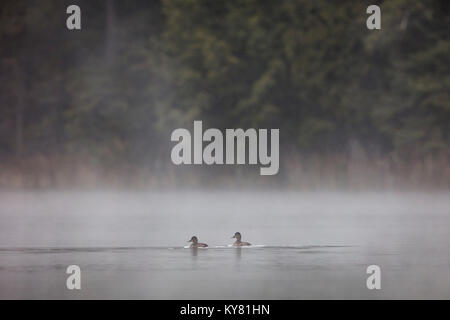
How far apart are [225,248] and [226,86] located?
1969 centimetres

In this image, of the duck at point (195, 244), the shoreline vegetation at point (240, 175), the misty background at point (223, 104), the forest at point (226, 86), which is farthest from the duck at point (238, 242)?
the forest at point (226, 86)

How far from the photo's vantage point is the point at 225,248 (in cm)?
1584

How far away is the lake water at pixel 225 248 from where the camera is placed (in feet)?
39.2

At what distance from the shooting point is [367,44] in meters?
33.3

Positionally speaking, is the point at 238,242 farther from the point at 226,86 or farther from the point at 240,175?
the point at 226,86

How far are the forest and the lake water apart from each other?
24.7 ft

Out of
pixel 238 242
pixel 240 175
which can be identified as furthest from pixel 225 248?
pixel 240 175

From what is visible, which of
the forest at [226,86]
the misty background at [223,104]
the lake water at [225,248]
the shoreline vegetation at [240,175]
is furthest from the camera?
the forest at [226,86]

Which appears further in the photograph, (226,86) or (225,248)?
(226,86)

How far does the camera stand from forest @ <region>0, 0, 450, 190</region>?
3284 cm

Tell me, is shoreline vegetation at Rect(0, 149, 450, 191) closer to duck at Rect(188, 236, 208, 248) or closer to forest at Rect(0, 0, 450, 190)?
forest at Rect(0, 0, 450, 190)

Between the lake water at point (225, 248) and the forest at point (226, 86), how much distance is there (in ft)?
24.7

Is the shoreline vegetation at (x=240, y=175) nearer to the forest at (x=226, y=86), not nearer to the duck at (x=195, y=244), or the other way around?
the forest at (x=226, y=86)
